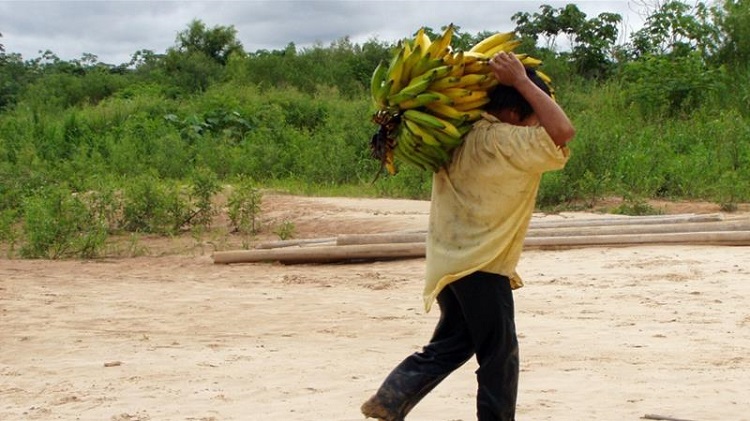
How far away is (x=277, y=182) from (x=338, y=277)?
679cm

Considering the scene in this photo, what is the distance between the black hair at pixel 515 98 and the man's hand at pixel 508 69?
101mm

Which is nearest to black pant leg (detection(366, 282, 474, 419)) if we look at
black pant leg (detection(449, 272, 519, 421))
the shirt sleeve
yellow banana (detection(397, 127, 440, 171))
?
black pant leg (detection(449, 272, 519, 421))

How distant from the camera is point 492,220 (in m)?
3.65

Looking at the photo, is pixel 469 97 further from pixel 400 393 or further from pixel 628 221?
pixel 628 221

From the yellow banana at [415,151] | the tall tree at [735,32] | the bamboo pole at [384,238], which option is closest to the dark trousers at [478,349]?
the yellow banana at [415,151]

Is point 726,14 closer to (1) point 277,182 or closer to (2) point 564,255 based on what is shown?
(1) point 277,182

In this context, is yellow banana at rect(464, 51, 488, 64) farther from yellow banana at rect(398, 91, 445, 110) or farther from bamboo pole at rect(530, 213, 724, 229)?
bamboo pole at rect(530, 213, 724, 229)

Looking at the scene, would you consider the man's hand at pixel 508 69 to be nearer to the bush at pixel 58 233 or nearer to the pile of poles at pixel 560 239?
the pile of poles at pixel 560 239

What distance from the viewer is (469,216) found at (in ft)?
12.1

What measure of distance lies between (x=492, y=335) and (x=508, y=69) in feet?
2.86

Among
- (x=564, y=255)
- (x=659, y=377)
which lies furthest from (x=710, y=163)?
(x=659, y=377)

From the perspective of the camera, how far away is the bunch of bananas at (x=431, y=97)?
354 centimetres

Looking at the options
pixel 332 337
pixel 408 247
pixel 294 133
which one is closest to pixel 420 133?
pixel 332 337

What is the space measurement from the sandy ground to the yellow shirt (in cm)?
104
